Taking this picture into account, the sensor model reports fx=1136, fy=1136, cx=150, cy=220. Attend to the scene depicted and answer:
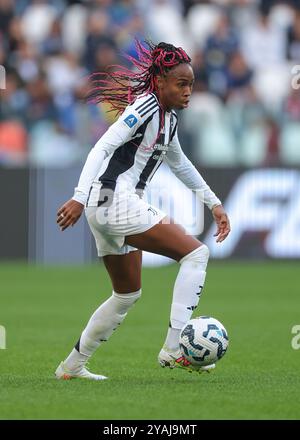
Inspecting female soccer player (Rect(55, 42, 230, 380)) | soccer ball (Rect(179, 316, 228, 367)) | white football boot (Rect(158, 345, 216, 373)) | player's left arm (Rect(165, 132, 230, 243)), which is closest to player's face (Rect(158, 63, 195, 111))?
female soccer player (Rect(55, 42, 230, 380))

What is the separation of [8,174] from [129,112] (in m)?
11.1

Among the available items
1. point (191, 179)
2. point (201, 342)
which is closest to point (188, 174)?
point (191, 179)

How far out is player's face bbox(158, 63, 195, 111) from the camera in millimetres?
7613

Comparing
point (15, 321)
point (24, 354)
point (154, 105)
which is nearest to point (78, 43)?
point (15, 321)

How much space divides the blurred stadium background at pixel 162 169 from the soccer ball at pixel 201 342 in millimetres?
1834

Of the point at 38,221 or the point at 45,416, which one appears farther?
the point at 38,221

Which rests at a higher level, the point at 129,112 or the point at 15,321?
the point at 129,112

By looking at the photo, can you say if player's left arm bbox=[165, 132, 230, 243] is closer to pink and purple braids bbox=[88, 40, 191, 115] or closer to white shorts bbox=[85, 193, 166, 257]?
pink and purple braids bbox=[88, 40, 191, 115]

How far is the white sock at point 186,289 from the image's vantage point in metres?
7.49

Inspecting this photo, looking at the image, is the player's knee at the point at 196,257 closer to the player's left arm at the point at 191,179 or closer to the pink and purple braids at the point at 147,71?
the player's left arm at the point at 191,179

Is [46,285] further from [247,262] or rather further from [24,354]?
[24,354]

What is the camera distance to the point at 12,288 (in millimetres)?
15156

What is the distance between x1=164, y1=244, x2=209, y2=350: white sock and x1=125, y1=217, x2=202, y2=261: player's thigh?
0.17 feet

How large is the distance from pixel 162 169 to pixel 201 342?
412 inches
